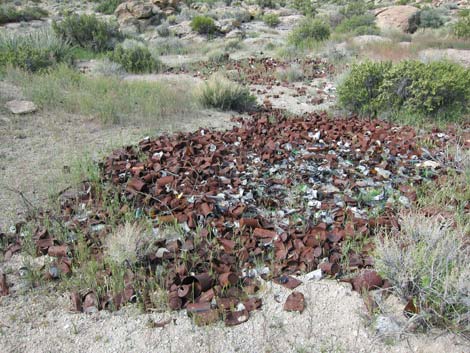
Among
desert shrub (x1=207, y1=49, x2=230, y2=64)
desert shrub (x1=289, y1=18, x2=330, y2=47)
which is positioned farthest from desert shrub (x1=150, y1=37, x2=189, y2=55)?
desert shrub (x1=289, y1=18, x2=330, y2=47)

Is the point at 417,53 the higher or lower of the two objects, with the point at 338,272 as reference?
lower

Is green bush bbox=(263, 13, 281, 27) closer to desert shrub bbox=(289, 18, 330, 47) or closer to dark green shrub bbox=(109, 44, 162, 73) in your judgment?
desert shrub bbox=(289, 18, 330, 47)

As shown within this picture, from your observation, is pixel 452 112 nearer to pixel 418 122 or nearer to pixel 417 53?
pixel 418 122

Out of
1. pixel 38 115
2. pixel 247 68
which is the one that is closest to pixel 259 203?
pixel 38 115

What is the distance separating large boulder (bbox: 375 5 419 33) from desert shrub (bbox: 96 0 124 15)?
61.9 ft

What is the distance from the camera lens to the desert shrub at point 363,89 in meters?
7.05

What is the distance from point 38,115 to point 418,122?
19.3ft

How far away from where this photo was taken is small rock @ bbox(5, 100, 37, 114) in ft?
20.3

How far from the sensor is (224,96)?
23.8ft

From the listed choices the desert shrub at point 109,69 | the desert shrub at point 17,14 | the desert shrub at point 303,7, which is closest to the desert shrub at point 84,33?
the desert shrub at point 109,69

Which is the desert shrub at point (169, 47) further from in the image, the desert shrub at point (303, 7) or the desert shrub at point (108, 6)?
the desert shrub at point (303, 7)

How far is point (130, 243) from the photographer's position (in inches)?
110

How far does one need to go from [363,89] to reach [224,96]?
2436 mm

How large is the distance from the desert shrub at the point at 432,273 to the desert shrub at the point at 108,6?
103 feet
